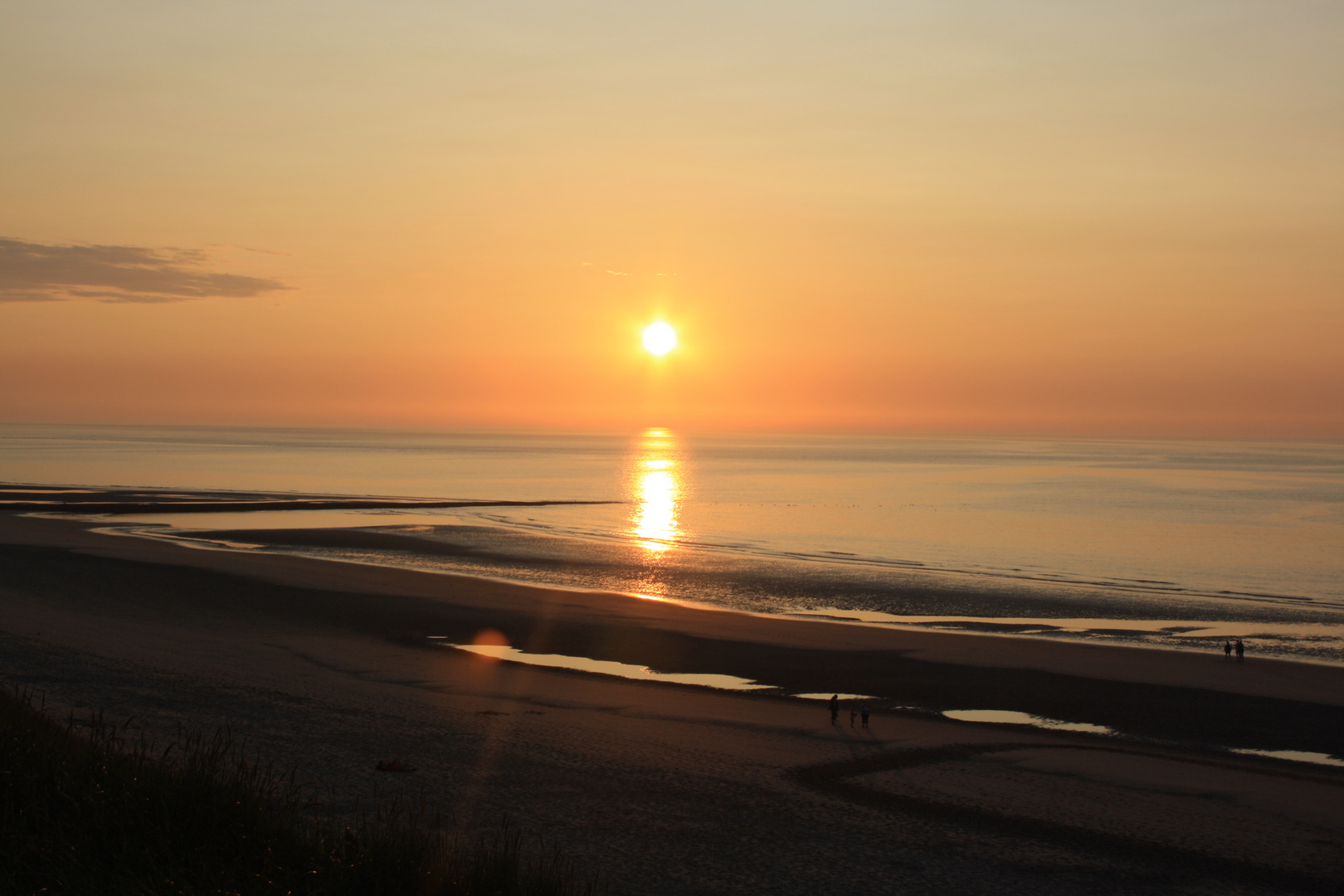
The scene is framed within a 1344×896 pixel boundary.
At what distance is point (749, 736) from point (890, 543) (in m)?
45.4

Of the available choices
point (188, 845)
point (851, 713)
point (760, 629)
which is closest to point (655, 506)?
point (760, 629)

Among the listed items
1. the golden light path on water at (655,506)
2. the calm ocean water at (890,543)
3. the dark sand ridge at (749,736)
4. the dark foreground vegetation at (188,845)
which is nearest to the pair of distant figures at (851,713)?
the dark sand ridge at (749,736)

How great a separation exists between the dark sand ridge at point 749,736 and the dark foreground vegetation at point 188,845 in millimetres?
3370

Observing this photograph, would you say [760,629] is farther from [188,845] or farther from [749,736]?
[188,845]

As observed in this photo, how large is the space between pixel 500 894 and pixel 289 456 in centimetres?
18675

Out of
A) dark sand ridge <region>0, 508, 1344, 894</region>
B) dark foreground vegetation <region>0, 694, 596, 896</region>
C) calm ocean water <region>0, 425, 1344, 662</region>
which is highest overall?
calm ocean water <region>0, 425, 1344, 662</region>

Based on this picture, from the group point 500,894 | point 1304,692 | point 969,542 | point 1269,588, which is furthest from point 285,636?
point 969,542

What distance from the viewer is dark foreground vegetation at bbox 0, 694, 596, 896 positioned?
8.76m

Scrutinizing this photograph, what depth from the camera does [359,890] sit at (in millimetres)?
9031

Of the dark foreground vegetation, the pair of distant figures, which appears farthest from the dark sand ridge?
the dark foreground vegetation

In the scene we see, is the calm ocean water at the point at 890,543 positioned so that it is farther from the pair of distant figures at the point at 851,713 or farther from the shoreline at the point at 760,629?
the pair of distant figures at the point at 851,713

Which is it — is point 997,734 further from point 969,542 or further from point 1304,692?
point 969,542

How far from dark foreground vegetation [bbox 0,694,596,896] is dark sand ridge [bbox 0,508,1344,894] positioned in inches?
133

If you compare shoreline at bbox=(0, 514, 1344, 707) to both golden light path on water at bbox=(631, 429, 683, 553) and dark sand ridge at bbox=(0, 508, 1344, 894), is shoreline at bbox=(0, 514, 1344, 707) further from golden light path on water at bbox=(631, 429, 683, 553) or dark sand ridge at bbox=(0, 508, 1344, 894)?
golden light path on water at bbox=(631, 429, 683, 553)
